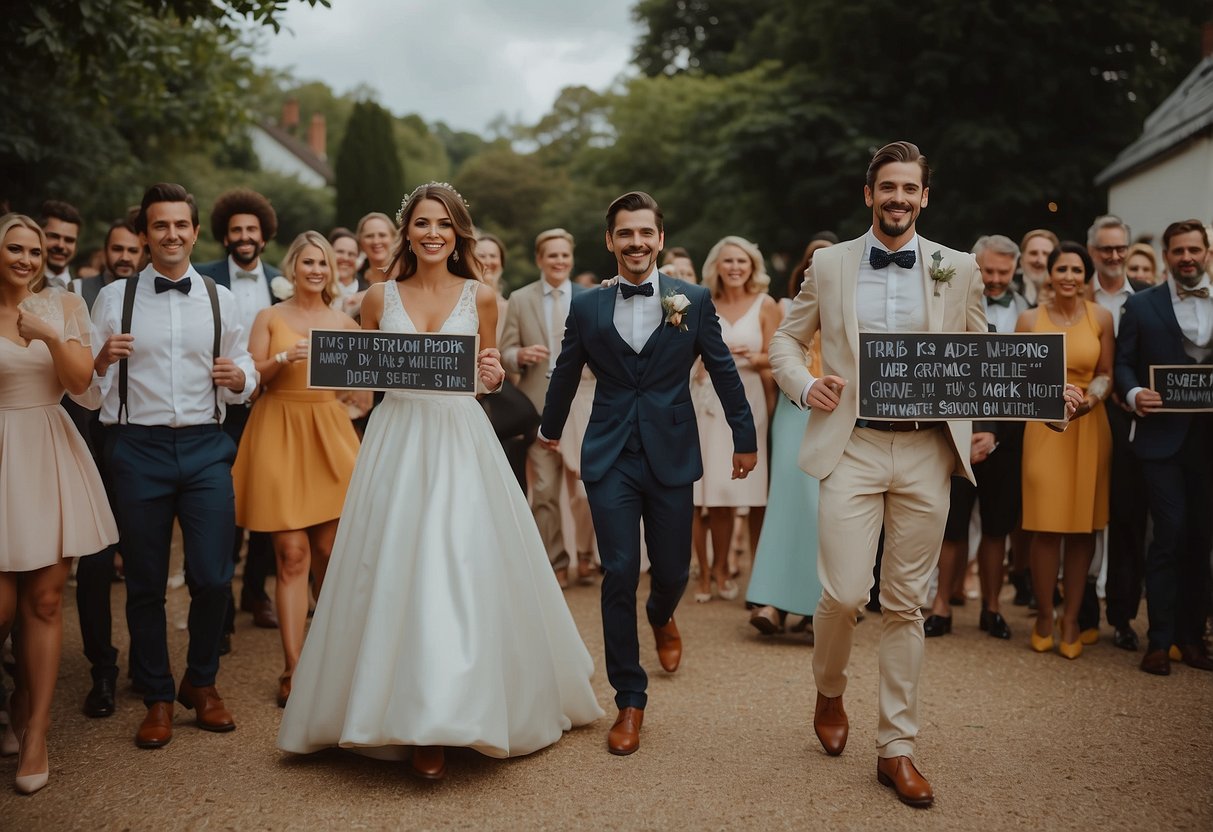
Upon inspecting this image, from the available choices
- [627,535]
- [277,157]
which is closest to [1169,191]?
[627,535]

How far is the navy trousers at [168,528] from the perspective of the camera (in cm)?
565

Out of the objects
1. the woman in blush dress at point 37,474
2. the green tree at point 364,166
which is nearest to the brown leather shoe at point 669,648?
the woman in blush dress at point 37,474

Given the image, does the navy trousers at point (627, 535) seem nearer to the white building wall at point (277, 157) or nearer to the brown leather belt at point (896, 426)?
the brown leather belt at point (896, 426)

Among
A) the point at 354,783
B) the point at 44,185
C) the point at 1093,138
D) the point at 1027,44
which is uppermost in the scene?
the point at 1027,44

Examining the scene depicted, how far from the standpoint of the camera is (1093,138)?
22.4 m

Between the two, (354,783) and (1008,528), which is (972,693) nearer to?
(1008,528)

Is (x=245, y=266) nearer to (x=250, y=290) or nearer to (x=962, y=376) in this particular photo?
(x=250, y=290)

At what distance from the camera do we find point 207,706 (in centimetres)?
588

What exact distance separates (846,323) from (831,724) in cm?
200

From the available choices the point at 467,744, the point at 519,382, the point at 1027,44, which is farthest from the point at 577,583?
the point at 1027,44

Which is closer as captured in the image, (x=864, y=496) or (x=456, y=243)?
(x=864, y=496)

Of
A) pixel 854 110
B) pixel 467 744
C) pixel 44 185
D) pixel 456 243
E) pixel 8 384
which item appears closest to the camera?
pixel 467 744

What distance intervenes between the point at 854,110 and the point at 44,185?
16154 mm

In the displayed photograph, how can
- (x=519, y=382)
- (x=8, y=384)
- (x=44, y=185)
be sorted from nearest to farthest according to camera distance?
1. (x=8, y=384)
2. (x=519, y=382)
3. (x=44, y=185)
